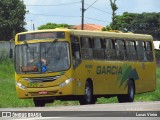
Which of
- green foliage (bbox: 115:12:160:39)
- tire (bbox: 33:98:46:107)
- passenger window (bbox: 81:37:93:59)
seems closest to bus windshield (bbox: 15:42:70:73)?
passenger window (bbox: 81:37:93:59)

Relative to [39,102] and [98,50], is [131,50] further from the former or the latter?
[39,102]

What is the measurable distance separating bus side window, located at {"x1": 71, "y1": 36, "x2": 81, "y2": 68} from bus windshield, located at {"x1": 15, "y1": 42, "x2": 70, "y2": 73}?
0.34m

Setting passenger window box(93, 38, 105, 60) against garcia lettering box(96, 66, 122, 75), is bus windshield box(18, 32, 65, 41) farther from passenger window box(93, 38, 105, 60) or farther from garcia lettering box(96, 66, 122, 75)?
garcia lettering box(96, 66, 122, 75)

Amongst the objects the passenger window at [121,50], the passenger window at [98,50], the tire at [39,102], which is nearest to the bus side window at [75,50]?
the passenger window at [98,50]

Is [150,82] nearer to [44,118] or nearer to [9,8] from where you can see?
[44,118]

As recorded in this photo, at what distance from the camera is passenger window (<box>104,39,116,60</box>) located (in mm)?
28578

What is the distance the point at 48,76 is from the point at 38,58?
0.78 metres

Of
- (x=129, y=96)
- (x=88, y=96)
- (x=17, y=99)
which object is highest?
(x=88, y=96)

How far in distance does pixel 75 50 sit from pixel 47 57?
1.15m

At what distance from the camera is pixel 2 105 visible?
84.5ft

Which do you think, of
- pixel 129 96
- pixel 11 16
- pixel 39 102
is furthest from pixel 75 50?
pixel 11 16

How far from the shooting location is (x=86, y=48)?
26.6 m

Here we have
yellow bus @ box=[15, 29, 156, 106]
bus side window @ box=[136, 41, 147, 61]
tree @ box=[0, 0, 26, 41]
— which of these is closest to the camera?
yellow bus @ box=[15, 29, 156, 106]

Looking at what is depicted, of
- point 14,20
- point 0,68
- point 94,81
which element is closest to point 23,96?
point 94,81
